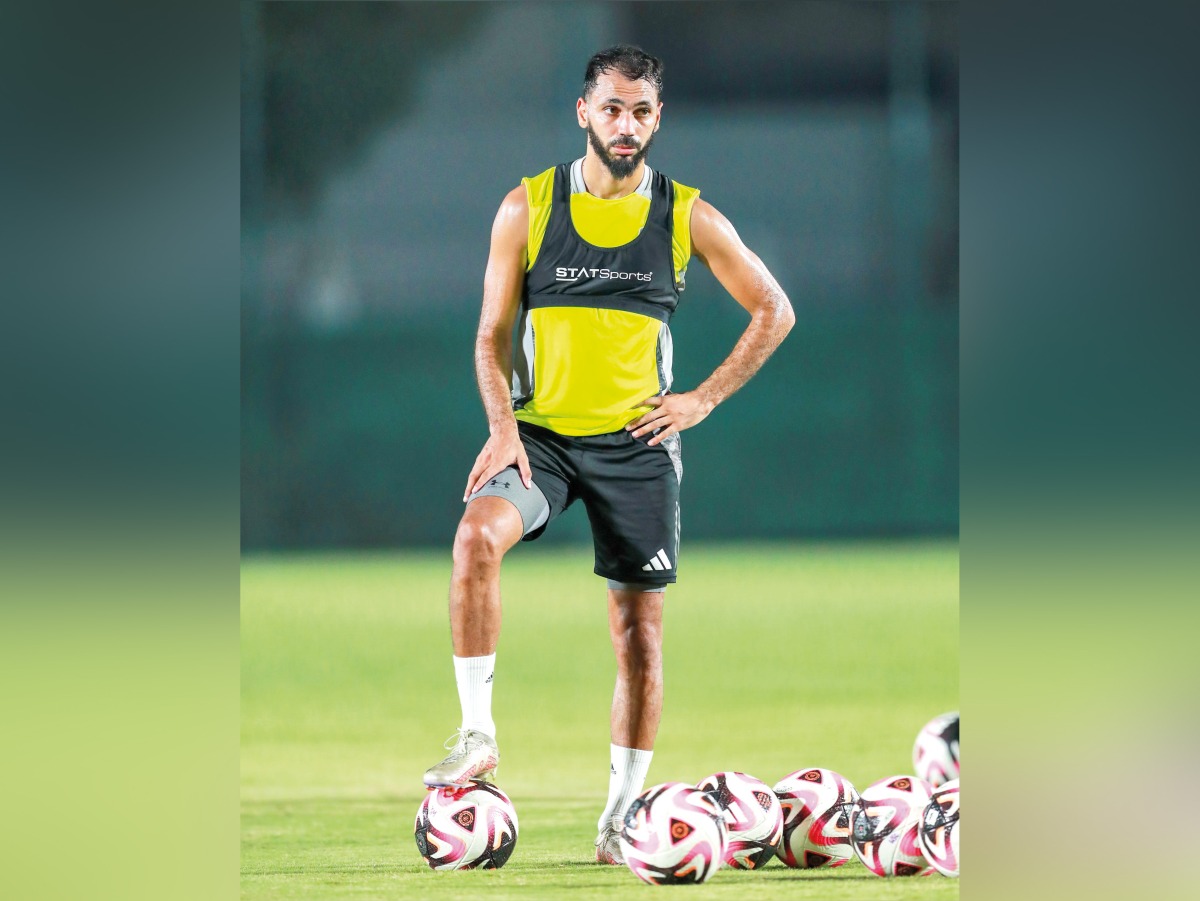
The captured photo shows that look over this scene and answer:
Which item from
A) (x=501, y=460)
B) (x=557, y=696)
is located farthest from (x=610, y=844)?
(x=557, y=696)

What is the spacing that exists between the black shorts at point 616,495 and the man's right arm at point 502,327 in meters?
0.11

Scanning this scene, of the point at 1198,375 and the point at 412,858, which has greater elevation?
the point at 1198,375

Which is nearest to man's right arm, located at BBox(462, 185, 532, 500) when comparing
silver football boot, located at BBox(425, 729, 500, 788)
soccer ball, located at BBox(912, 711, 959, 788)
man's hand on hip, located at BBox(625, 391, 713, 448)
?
man's hand on hip, located at BBox(625, 391, 713, 448)

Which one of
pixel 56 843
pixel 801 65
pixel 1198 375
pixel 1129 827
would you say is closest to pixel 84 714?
pixel 56 843

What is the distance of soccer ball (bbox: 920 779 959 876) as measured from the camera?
375cm

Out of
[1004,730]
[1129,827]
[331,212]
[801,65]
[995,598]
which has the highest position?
[801,65]

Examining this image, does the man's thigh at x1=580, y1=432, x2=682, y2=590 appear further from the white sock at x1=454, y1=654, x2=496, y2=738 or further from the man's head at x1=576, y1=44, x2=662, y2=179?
the man's head at x1=576, y1=44, x2=662, y2=179

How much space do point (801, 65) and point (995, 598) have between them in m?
6.17

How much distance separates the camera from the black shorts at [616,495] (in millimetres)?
4058

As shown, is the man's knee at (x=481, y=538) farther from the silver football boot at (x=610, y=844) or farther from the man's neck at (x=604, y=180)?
the man's neck at (x=604, y=180)

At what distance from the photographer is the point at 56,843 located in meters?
3.25

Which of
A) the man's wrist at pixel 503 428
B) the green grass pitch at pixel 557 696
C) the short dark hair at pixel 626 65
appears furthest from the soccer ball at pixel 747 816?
the short dark hair at pixel 626 65

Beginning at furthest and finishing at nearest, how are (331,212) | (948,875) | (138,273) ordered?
(331,212), (948,875), (138,273)

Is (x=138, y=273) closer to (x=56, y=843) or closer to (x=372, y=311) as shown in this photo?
(x=56, y=843)
